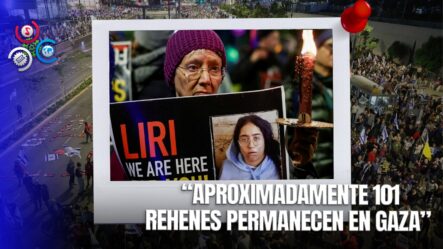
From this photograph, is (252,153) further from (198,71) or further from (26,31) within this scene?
(26,31)

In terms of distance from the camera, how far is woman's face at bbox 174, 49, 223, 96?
3.37 meters

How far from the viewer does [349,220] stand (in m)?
3.74

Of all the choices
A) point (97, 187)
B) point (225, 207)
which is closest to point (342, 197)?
point (225, 207)

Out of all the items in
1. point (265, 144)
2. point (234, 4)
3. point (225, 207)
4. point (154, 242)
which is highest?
point (234, 4)

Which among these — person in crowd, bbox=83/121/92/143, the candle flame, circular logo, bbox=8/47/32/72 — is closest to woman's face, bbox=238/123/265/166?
the candle flame

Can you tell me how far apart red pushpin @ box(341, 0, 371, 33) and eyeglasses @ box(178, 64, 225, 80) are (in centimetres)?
96

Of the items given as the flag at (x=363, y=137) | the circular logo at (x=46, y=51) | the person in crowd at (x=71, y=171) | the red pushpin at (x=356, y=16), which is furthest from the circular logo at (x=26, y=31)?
the flag at (x=363, y=137)

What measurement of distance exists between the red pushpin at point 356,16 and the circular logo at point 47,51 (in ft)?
7.47

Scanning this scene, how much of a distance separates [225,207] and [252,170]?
375 mm

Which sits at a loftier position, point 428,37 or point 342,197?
point 428,37

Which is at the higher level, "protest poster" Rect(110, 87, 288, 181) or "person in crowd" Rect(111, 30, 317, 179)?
"person in crowd" Rect(111, 30, 317, 179)

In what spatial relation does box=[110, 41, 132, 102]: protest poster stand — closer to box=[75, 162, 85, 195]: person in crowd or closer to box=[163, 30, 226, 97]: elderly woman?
box=[163, 30, 226, 97]: elderly woman

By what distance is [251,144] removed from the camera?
350 centimetres

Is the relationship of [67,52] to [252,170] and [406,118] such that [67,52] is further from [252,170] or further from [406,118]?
[406,118]
